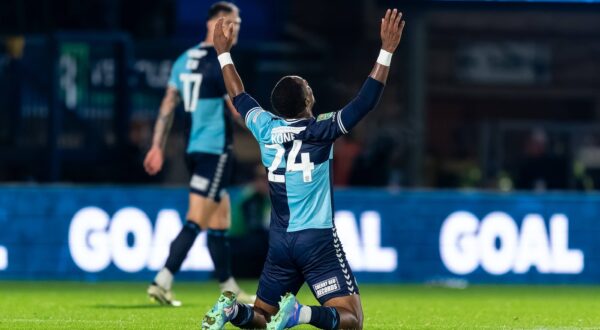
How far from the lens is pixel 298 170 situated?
8.52 metres

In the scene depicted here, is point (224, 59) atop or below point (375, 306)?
atop

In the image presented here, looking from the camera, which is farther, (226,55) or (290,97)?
(226,55)

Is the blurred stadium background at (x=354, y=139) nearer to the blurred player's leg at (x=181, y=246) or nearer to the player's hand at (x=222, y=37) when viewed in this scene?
the blurred player's leg at (x=181, y=246)

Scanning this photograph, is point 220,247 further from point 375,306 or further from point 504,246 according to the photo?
point 504,246

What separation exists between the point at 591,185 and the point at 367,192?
5.10m

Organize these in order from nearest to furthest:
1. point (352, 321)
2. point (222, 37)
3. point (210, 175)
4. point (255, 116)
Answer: point (352, 321), point (255, 116), point (222, 37), point (210, 175)


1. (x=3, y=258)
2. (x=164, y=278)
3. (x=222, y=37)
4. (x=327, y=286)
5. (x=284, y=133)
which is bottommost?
(x=3, y=258)

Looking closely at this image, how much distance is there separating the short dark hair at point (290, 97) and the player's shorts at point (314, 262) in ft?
2.15

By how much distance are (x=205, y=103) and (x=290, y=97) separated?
289 centimetres

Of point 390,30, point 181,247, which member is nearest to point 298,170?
point 390,30

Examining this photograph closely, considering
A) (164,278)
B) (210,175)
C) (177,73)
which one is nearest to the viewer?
(164,278)

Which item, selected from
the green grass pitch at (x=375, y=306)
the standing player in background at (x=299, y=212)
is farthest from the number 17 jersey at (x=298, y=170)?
the green grass pitch at (x=375, y=306)

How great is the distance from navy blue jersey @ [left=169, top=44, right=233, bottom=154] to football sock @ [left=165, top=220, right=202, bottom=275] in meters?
0.56

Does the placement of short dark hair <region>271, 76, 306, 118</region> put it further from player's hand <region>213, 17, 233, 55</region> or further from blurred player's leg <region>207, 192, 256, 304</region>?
blurred player's leg <region>207, 192, 256, 304</region>
